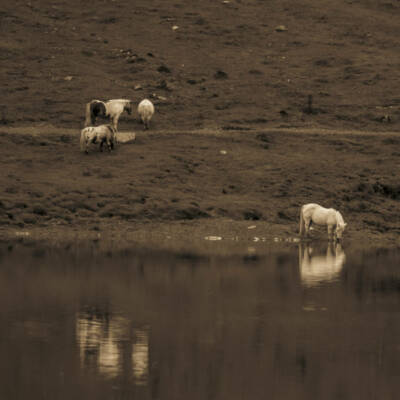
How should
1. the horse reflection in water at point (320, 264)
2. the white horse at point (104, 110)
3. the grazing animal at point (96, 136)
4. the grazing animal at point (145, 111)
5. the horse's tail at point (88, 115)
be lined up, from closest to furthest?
the horse reflection in water at point (320, 264) → the grazing animal at point (96, 136) → the horse's tail at point (88, 115) → the white horse at point (104, 110) → the grazing animal at point (145, 111)

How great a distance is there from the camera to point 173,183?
34125 millimetres

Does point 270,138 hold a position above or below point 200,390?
above

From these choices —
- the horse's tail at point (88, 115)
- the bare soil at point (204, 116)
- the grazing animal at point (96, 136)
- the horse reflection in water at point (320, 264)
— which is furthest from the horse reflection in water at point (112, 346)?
the horse's tail at point (88, 115)

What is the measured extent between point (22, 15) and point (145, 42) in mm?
8278

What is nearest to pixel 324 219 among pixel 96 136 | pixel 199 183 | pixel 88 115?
pixel 199 183

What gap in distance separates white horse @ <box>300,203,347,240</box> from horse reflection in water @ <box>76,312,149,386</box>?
42.9ft

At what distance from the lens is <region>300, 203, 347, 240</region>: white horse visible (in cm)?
2842

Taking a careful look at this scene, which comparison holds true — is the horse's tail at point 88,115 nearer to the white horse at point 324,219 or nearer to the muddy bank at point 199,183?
the muddy bank at point 199,183

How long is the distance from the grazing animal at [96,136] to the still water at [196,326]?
12289mm

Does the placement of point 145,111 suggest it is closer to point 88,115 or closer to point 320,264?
point 88,115

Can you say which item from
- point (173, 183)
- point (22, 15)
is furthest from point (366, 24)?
point (173, 183)

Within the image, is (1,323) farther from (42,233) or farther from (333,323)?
(42,233)

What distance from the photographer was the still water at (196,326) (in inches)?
472

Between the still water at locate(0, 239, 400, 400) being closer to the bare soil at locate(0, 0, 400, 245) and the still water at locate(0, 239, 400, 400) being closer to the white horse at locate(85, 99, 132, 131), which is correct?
the bare soil at locate(0, 0, 400, 245)
